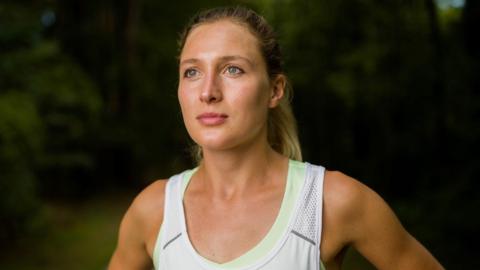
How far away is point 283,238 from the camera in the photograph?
54.1 inches

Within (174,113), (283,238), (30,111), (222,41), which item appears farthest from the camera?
(174,113)

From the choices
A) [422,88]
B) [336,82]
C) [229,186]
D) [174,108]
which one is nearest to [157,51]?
[174,108]

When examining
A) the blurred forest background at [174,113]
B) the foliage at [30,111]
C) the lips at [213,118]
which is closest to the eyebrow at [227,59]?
the lips at [213,118]

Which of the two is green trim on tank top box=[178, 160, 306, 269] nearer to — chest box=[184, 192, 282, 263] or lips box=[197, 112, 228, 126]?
chest box=[184, 192, 282, 263]

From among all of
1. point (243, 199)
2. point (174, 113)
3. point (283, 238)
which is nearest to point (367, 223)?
point (283, 238)

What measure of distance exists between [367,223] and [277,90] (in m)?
0.50

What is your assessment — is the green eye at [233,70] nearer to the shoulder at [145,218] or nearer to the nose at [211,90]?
the nose at [211,90]

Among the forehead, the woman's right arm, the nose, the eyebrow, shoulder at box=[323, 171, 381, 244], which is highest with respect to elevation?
the forehead

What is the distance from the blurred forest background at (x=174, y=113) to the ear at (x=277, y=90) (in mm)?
1490

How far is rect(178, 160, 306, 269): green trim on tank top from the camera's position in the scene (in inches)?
53.6

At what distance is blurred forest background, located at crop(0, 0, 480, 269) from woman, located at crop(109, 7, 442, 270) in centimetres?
155

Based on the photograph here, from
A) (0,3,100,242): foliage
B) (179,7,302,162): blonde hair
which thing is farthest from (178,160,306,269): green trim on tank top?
(0,3,100,242): foliage

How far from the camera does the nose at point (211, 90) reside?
4.68ft

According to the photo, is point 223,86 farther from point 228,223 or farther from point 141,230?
point 141,230
